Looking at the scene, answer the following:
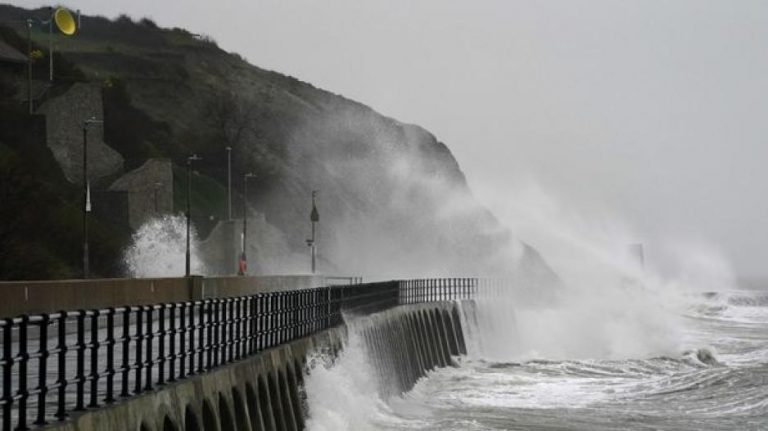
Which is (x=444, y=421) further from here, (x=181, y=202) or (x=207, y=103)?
(x=207, y=103)

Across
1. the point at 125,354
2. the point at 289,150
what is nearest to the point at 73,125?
the point at 289,150

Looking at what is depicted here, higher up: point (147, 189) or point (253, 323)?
point (147, 189)

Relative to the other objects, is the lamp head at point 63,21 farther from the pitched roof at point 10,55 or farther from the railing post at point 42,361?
the railing post at point 42,361

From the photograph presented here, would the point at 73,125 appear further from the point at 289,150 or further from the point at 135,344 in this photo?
the point at 135,344

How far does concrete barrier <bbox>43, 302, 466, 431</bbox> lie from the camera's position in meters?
14.3

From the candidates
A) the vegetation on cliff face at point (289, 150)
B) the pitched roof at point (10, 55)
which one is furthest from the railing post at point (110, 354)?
the vegetation on cliff face at point (289, 150)

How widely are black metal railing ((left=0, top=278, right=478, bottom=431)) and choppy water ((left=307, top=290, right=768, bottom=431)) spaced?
166 cm

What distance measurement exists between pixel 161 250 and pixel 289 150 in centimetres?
6969

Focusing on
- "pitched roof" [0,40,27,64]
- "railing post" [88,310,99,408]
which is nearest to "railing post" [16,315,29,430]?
"railing post" [88,310,99,408]

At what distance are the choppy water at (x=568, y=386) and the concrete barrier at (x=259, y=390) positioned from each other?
597mm

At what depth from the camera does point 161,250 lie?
8906 centimetres

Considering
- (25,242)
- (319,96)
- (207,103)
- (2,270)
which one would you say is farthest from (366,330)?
(319,96)

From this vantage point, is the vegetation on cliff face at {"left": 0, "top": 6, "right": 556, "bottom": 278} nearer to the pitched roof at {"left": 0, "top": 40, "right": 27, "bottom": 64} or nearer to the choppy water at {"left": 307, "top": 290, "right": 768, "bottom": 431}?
the pitched roof at {"left": 0, "top": 40, "right": 27, "bottom": 64}

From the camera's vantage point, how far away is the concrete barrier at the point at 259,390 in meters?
14.3
